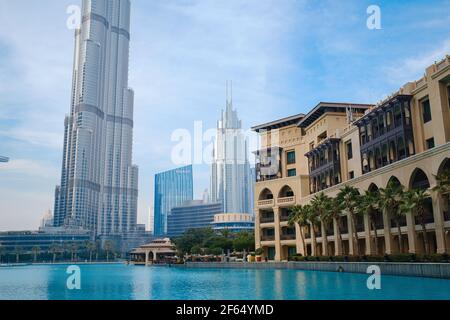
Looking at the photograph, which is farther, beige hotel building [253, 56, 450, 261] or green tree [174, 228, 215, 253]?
green tree [174, 228, 215, 253]

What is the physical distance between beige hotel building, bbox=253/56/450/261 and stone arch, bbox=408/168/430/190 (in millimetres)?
101

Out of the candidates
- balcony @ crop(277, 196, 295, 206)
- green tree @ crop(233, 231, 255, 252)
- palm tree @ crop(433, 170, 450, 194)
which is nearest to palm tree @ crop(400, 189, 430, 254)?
palm tree @ crop(433, 170, 450, 194)

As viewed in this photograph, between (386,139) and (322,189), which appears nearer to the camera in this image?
(386,139)

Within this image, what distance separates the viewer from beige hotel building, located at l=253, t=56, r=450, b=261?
131ft

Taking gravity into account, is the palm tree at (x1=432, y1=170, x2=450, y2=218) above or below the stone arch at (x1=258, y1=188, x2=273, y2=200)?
below

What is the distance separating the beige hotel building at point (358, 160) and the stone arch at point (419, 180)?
10 cm

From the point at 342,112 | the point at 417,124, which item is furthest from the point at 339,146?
the point at 417,124

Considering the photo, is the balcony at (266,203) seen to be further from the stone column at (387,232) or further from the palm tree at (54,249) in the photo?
the palm tree at (54,249)

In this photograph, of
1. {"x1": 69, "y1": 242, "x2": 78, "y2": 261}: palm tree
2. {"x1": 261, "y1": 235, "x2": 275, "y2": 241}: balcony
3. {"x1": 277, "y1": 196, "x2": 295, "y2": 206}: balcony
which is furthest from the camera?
{"x1": 69, "y1": 242, "x2": 78, "y2": 261}: palm tree

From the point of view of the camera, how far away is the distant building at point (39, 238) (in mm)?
186625

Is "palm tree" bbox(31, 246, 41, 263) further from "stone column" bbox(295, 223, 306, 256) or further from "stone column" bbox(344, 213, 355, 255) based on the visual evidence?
"stone column" bbox(344, 213, 355, 255)

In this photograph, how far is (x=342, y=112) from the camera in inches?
2655
